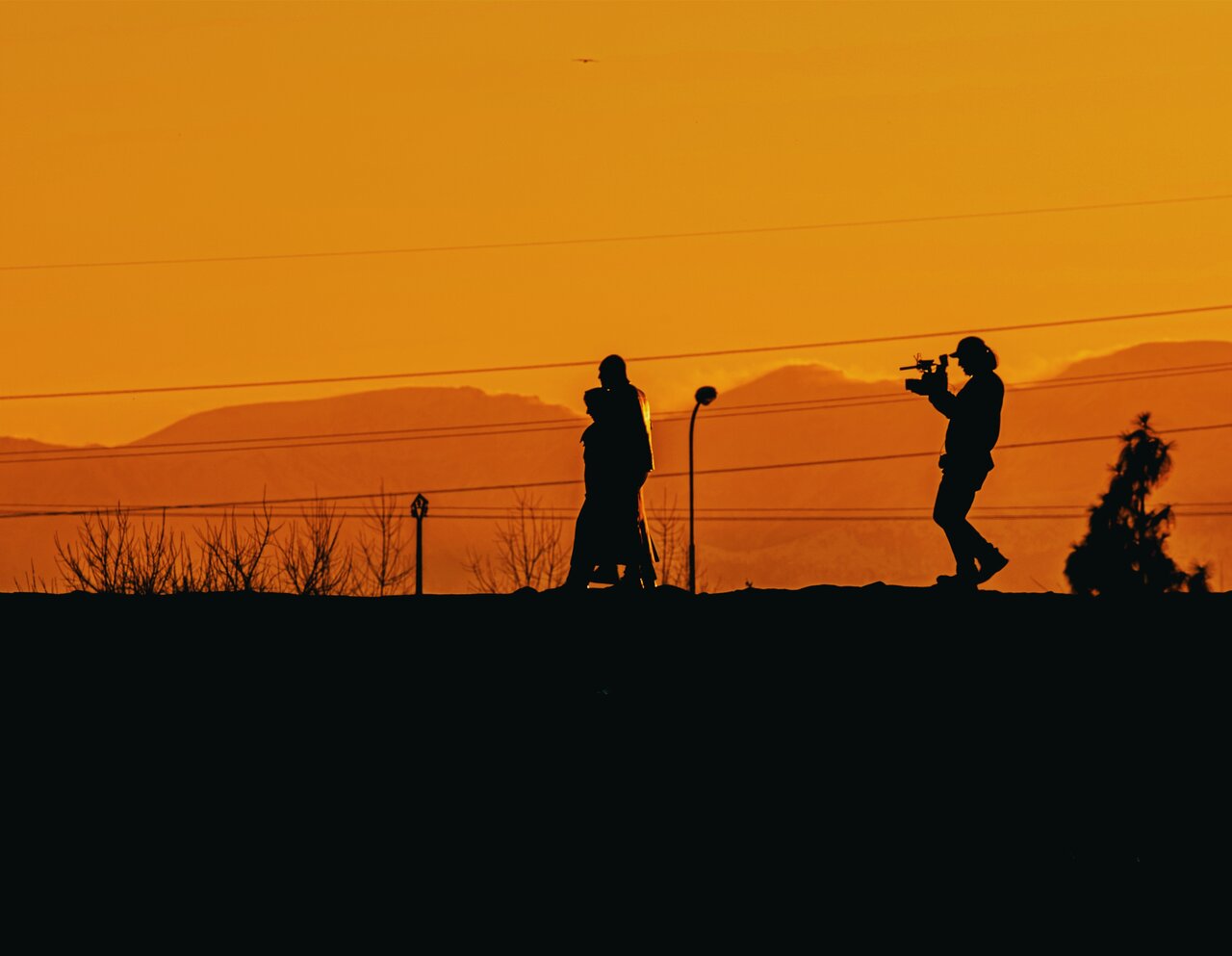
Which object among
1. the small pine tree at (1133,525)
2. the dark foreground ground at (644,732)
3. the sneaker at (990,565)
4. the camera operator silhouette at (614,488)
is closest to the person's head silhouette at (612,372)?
the camera operator silhouette at (614,488)

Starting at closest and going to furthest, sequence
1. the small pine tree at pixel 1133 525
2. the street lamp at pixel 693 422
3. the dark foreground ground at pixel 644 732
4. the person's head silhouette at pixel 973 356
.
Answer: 1. the dark foreground ground at pixel 644 732
2. the person's head silhouette at pixel 973 356
3. the street lamp at pixel 693 422
4. the small pine tree at pixel 1133 525

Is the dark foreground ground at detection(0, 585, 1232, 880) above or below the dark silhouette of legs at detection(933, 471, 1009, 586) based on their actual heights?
below

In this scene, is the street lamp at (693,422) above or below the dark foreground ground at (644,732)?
above

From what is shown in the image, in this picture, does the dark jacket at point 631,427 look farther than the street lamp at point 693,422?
No

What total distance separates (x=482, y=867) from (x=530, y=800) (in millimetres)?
1043

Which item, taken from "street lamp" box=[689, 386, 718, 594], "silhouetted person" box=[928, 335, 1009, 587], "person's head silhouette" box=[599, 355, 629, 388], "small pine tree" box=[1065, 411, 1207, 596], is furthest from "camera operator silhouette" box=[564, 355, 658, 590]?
"small pine tree" box=[1065, 411, 1207, 596]

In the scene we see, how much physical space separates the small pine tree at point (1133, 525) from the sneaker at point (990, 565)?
185 feet

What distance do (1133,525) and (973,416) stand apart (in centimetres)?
5890

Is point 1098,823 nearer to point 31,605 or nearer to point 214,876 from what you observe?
A: point 214,876

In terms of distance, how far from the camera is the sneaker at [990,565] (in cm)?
2372

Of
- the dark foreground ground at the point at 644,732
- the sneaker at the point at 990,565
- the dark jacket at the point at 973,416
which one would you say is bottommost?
the dark foreground ground at the point at 644,732

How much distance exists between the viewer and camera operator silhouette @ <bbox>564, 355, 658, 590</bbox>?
976 inches

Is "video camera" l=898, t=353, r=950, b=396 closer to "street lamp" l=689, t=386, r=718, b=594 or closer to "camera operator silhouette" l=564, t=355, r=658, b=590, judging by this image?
"camera operator silhouette" l=564, t=355, r=658, b=590

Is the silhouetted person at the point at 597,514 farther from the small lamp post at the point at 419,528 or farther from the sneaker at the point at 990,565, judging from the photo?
the small lamp post at the point at 419,528
